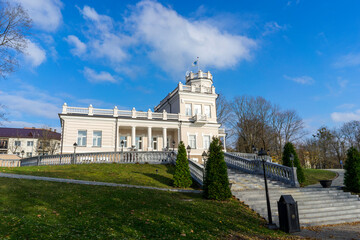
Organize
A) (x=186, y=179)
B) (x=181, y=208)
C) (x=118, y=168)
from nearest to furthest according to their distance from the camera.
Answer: (x=181, y=208) < (x=186, y=179) < (x=118, y=168)

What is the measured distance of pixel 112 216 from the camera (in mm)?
8094

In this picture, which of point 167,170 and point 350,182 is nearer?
point 350,182

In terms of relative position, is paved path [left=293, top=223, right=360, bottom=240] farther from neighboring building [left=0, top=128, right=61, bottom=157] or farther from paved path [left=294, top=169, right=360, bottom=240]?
neighboring building [left=0, top=128, right=61, bottom=157]

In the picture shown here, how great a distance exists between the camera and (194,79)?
39250mm

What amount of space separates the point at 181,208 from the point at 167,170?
435 inches

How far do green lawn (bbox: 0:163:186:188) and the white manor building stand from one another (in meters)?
8.06

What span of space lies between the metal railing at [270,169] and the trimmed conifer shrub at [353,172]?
3920 mm

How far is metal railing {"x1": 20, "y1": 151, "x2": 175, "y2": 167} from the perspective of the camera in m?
22.5

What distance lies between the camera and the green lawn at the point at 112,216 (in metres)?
6.56

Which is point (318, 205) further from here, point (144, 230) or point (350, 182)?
point (144, 230)

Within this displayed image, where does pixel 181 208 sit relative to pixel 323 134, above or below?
below

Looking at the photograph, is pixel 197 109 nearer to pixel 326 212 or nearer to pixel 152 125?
pixel 152 125

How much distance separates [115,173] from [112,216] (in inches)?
406

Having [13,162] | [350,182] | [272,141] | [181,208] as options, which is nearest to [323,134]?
[272,141]
